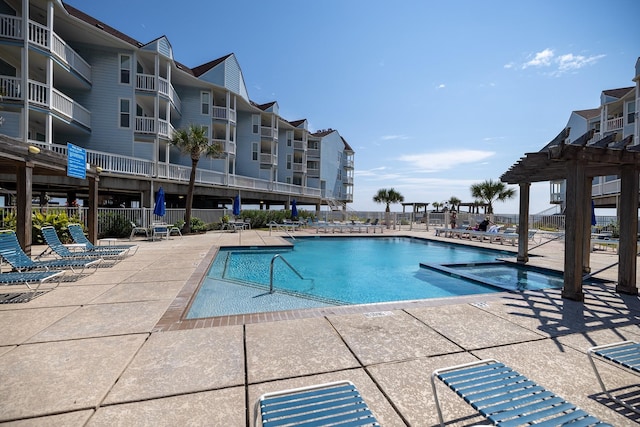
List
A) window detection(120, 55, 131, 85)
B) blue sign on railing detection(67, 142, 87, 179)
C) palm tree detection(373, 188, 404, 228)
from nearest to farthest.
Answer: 1. blue sign on railing detection(67, 142, 87, 179)
2. window detection(120, 55, 131, 85)
3. palm tree detection(373, 188, 404, 228)

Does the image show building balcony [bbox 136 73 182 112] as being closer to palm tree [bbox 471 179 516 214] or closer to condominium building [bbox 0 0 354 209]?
condominium building [bbox 0 0 354 209]

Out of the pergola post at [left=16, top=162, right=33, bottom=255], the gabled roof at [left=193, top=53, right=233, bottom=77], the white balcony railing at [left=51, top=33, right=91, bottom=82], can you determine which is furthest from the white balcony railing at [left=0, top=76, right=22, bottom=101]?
the gabled roof at [left=193, top=53, right=233, bottom=77]

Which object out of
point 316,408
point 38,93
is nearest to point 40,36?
point 38,93

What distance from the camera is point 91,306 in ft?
15.4

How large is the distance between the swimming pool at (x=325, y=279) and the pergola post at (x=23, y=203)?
14.2ft

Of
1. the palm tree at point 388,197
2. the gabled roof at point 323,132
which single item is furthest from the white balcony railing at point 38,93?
the palm tree at point 388,197

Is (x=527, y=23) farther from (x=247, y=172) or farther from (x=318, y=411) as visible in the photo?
(x=247, y=172)

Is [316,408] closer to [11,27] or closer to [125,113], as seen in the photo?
[11,27]

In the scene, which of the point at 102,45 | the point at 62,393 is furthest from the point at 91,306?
the point at 102,45

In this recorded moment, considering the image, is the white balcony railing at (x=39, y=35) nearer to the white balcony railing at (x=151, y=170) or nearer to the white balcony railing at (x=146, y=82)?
the white balcony railing at (x=151, y=170)

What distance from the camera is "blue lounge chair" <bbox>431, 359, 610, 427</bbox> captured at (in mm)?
1778

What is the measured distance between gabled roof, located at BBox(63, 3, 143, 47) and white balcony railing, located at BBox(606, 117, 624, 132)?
37470mm

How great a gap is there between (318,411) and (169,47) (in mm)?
25563

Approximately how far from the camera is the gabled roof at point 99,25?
17.7 metres
